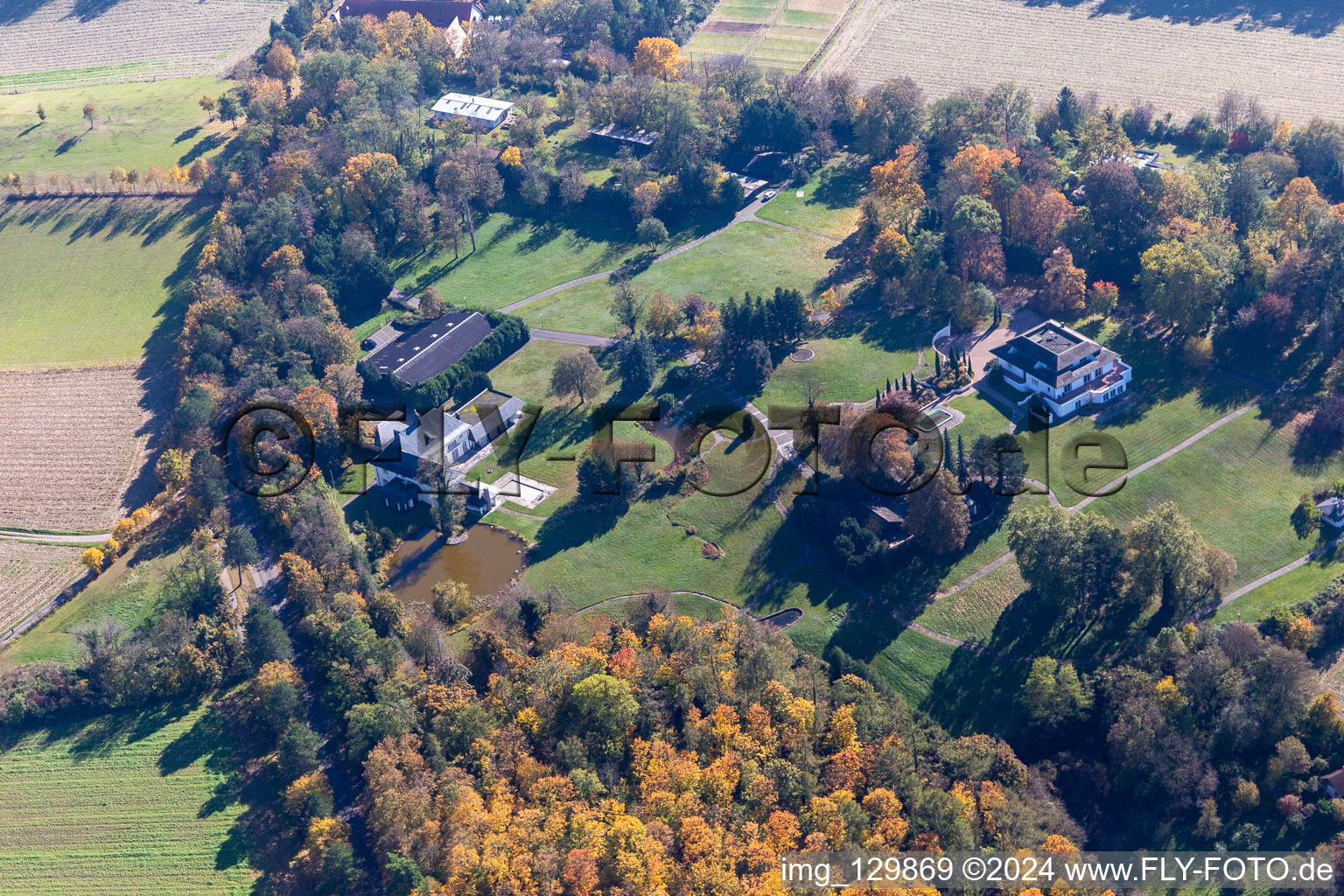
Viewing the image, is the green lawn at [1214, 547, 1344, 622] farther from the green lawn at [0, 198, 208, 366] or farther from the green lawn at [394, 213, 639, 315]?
the green lawn at [0, 198, 208, 366]

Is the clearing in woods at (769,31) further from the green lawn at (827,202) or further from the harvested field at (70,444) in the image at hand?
the harvested field at (70,444)

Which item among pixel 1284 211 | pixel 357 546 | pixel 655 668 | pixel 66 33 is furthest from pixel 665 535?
pixel 66 33

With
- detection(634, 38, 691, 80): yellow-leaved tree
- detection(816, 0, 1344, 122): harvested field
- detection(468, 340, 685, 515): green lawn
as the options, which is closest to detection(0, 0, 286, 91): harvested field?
detection(634, 38, 691, 80): yellow-leaved tree

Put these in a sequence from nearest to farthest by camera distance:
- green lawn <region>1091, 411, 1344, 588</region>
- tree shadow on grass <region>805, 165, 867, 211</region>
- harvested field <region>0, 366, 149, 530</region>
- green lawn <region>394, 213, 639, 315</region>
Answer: green lawn <region>1091, 411, 1344, 588</region> < harvested field <region>0, 366, 149, 530</region> < green lawn <region>394, 213, 639, 315</region> < tree shadow on grass <region>805, 165, 867, 211</region>

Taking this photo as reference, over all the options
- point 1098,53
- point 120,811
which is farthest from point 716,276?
point 120,811

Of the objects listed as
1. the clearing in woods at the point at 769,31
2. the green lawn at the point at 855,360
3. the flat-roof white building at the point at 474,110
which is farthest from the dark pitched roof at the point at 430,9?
the green lawn at the point at 855,360

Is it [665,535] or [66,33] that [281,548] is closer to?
[665,535]
